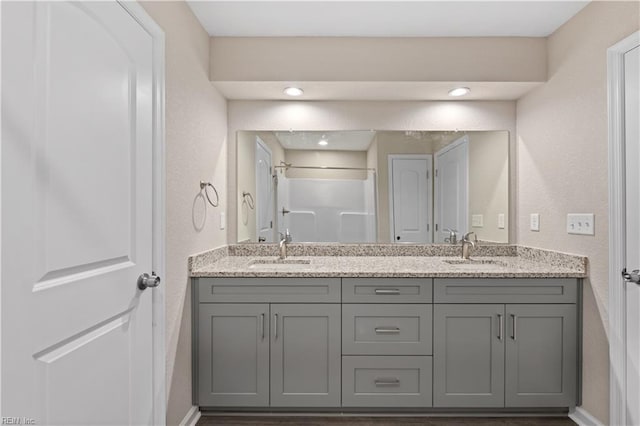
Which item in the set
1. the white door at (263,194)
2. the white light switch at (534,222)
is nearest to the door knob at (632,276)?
the white light switch at (534,222)

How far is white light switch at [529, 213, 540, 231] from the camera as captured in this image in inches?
94.2

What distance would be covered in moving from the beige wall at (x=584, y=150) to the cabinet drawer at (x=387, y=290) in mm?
872

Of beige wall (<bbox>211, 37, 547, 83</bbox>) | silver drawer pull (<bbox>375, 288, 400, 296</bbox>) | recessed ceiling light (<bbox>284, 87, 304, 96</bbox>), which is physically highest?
beige wall (<bbox>211, 37, 547, 83</bbox>)

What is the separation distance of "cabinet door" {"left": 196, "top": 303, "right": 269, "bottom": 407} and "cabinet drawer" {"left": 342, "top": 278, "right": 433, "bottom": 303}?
0.49 m

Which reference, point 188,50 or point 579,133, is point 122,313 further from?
point 579,133

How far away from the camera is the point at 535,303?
2010 millimetres

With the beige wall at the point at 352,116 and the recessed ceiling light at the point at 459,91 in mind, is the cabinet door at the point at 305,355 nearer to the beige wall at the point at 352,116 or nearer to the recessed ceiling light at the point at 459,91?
the beige wall at the point at 352,116

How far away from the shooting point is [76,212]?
3.61ft

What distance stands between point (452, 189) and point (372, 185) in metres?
0.60

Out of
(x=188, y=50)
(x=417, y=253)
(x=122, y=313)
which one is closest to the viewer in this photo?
(x=122, y=313)

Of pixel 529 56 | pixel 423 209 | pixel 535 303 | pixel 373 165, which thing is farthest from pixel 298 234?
pixel 529 56

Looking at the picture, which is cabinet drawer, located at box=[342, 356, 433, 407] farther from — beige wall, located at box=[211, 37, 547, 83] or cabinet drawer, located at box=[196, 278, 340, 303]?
beige wall, located at box=[211, 37, 547, 83]

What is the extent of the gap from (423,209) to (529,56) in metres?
1.20

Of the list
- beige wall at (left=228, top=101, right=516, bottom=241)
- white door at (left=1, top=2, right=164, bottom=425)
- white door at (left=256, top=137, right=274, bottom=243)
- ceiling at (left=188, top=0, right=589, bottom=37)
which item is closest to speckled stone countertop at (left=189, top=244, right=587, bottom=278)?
white door at (left=256, top=137, right=274, bottom=243)
